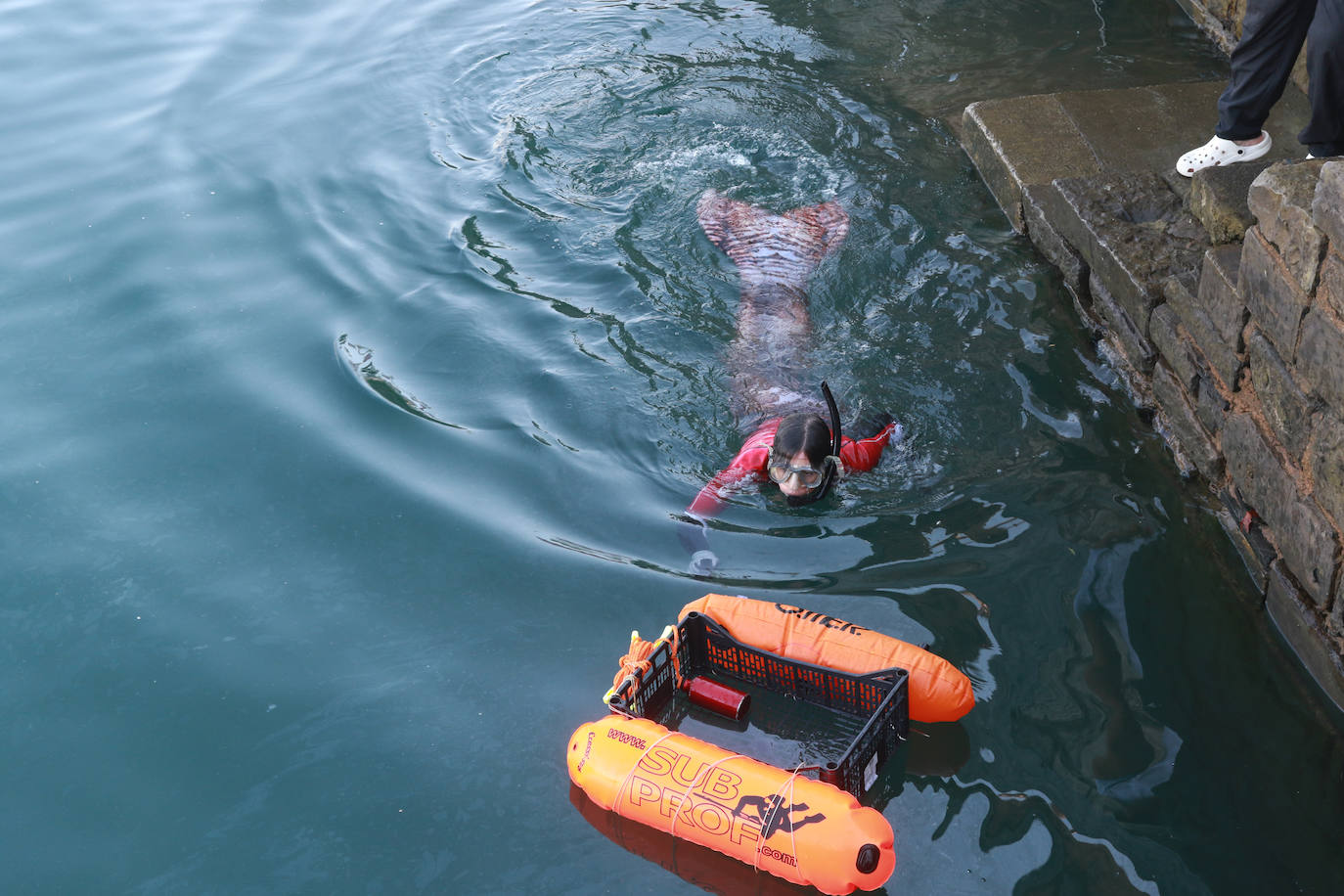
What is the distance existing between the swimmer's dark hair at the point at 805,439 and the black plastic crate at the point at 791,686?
3.49 ft

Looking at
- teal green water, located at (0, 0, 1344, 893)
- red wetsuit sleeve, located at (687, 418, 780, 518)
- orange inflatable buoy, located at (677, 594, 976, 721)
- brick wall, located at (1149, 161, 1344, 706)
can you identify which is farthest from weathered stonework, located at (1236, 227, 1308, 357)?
red wetsuit sleeve, located at (687, 418, 780, 518)

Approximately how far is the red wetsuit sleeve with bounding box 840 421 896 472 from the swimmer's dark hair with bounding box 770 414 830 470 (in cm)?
25

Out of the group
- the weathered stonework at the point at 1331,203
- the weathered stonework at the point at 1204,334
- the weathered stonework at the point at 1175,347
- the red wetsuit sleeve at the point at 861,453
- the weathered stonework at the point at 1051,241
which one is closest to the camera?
the weathered stonework at the point at 1331,203

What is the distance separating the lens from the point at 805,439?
4.83 meters

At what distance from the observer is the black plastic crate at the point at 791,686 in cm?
368

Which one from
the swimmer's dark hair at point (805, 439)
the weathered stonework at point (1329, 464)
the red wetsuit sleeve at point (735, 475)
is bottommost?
the red wetsuit sleeve at point (735, 475)

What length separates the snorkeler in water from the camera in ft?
16.0

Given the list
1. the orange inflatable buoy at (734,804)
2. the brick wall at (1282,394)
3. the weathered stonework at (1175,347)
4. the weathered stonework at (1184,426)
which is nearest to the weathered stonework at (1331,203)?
the brick wall at (1282,394)

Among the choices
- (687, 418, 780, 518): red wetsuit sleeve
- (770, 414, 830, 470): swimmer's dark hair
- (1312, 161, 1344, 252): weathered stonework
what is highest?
(1312, 161, 1344, 252): weathered stonework

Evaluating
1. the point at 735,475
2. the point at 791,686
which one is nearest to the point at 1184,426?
the point at 735,475

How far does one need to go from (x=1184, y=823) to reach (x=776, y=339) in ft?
10.9

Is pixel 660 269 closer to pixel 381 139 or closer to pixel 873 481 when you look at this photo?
pixel 873 481

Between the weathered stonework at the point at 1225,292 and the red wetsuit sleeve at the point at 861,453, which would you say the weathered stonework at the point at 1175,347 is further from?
the red wetsuit sleeve at the point at 861,453

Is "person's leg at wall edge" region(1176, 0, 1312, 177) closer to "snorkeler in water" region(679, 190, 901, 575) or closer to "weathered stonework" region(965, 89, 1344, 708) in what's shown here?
"weathered stonework" region(965, 89, 1344, 708)
